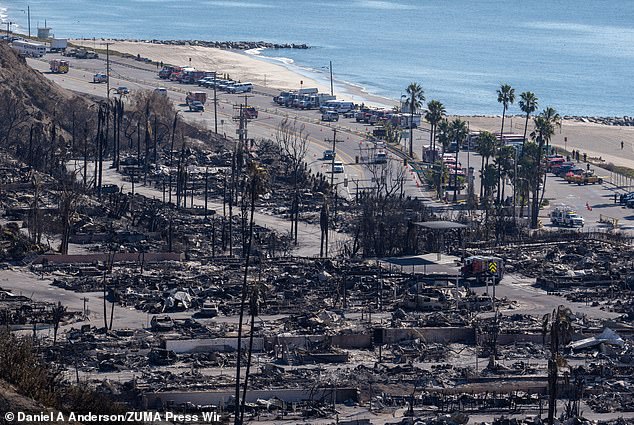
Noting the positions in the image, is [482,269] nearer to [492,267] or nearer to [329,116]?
[492,267]

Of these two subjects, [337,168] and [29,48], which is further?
[29,48]

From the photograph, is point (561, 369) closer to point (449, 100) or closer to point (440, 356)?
point (440, 356)

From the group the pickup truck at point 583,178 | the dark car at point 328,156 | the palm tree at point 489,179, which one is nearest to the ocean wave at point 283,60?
the dark car at point 328,156

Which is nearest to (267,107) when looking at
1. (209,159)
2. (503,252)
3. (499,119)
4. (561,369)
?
(499,119)

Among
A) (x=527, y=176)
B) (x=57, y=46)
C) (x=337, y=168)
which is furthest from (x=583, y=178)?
(x=57, y=46)

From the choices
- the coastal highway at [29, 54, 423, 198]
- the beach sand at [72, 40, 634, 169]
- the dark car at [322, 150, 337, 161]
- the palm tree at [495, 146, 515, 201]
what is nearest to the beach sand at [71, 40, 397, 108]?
the beach sand at [72, 40, 634, 169]

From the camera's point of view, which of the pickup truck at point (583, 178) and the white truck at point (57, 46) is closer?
the pickup truck at point (583, 178)

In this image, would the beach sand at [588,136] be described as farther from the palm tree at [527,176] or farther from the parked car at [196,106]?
the parked car at [196,106]
